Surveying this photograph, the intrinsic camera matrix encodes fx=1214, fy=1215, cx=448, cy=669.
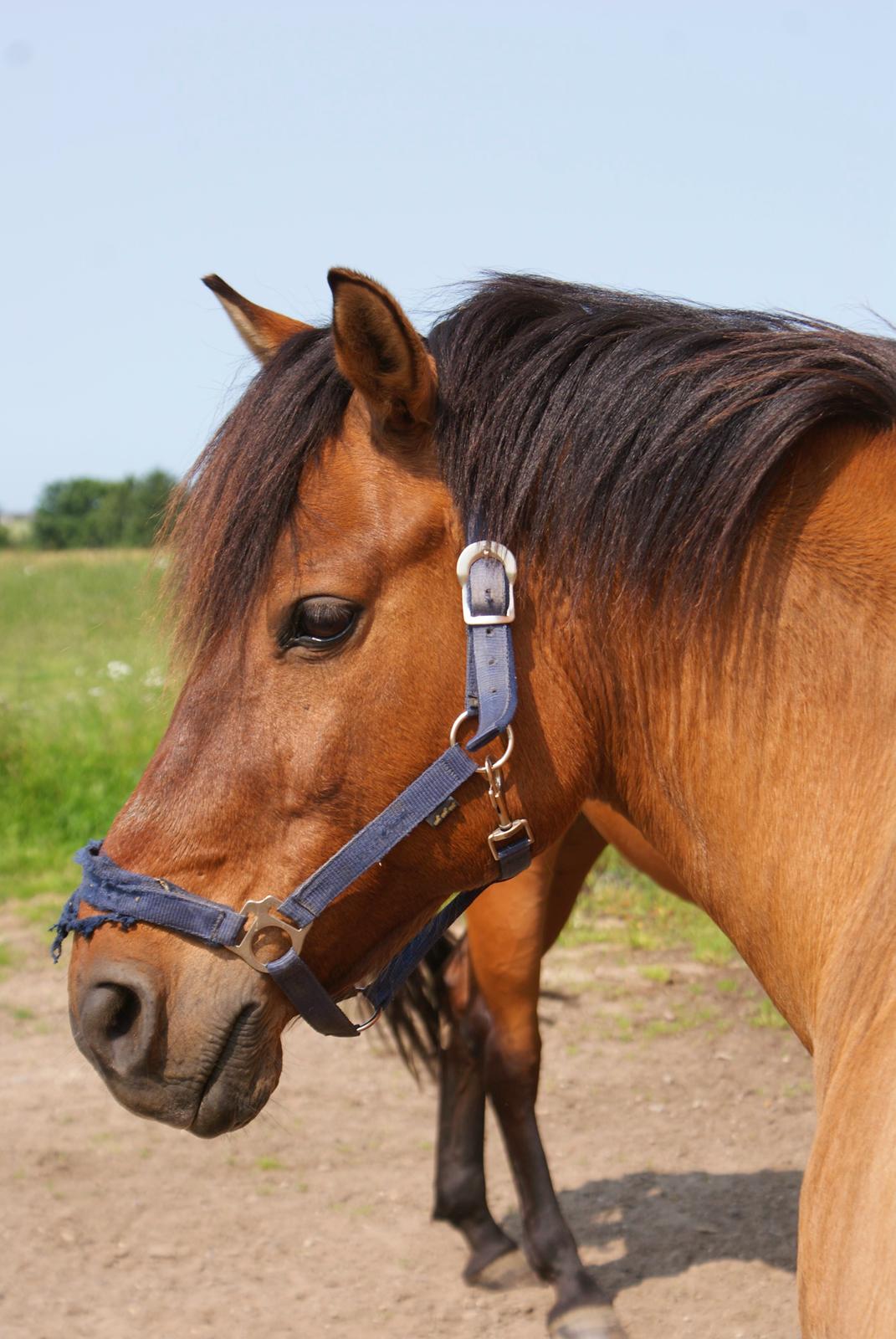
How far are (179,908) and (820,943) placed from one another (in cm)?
92

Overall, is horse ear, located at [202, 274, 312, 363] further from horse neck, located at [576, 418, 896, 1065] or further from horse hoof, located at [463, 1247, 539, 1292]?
horse hoof, located at [463, 1247, 539, 1292]

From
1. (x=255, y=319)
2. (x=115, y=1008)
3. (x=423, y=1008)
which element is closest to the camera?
(x=115, y=1008)

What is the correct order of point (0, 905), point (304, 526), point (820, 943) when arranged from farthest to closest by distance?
point (0, 905) < point (304, 526) < point (820, 943)

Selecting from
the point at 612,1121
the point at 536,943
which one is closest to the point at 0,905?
the point at 612,1121

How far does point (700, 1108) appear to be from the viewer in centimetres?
460

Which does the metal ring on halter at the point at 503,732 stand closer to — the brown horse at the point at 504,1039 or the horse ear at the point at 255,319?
the horse ear at the point at 255,319

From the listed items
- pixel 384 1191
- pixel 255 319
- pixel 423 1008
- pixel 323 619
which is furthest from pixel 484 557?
pixel 384 1191

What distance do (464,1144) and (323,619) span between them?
2.54 metres

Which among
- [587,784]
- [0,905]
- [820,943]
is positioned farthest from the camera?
[0,905]

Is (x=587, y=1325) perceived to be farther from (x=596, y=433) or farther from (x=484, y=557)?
(x=596, y=433)

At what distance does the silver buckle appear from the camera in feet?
5.85

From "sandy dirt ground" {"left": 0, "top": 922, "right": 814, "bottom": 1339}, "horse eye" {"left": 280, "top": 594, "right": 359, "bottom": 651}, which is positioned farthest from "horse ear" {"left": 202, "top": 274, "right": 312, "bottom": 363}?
"sandy dirt ground" {"left": 0, "top": 922, "right": 814, "bottom": 1339}

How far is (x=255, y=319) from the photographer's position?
2.24 meters

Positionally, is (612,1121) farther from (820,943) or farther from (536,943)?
(820,943)
